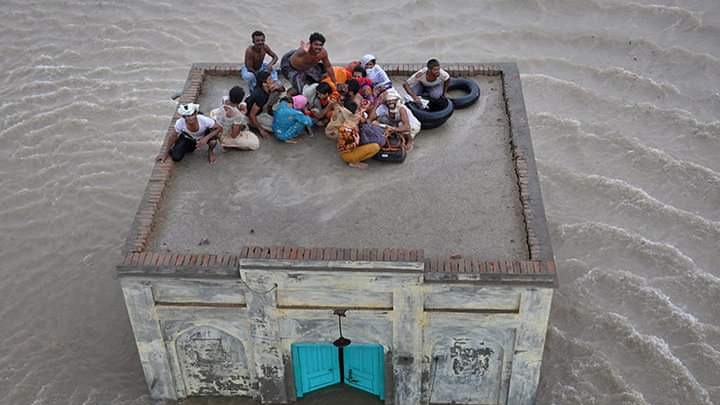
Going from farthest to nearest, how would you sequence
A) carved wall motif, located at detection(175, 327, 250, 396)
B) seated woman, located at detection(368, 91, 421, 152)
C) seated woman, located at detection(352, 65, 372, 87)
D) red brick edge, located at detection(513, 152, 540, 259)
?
seated woman, located at detection(352, 65, 372, 87) → seated woman, located at detection(368, 91, 421, 152) → carved wall motif, located at detection(175, 327, 250, 396) → red brick edge, located at detection(513, 152, 540, 259)

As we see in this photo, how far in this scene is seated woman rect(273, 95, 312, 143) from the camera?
975cm

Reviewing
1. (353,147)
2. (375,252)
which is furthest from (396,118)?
(375,252)

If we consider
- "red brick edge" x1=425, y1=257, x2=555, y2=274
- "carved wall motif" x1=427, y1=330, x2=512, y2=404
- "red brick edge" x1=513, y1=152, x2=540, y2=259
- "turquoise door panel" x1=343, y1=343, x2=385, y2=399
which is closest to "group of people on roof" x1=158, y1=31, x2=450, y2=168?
"red brick edge" x1=513, y1=152, x2=540, y2=259

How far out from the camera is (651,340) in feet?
33.7

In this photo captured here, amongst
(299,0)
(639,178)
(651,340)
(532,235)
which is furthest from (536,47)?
(532,235)

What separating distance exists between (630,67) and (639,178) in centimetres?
283

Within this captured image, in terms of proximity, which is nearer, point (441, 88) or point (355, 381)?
point (355, 381)

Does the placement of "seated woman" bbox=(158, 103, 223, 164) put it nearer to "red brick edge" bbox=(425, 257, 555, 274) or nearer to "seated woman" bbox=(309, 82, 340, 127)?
"seated woman" bbox=(309, 82, 340, 127)

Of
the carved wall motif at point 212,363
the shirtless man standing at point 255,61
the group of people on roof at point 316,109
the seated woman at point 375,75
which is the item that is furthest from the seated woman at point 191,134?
the carved wall motif at point 212,363

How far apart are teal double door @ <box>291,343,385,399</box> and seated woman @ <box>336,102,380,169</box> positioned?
6.86 ft

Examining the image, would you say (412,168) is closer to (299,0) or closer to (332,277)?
(332,277)

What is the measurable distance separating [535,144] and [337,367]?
19.4 ft

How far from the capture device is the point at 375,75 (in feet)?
33.4

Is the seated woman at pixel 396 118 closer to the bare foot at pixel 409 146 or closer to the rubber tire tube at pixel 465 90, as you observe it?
the bare foot at pixel 409 146
